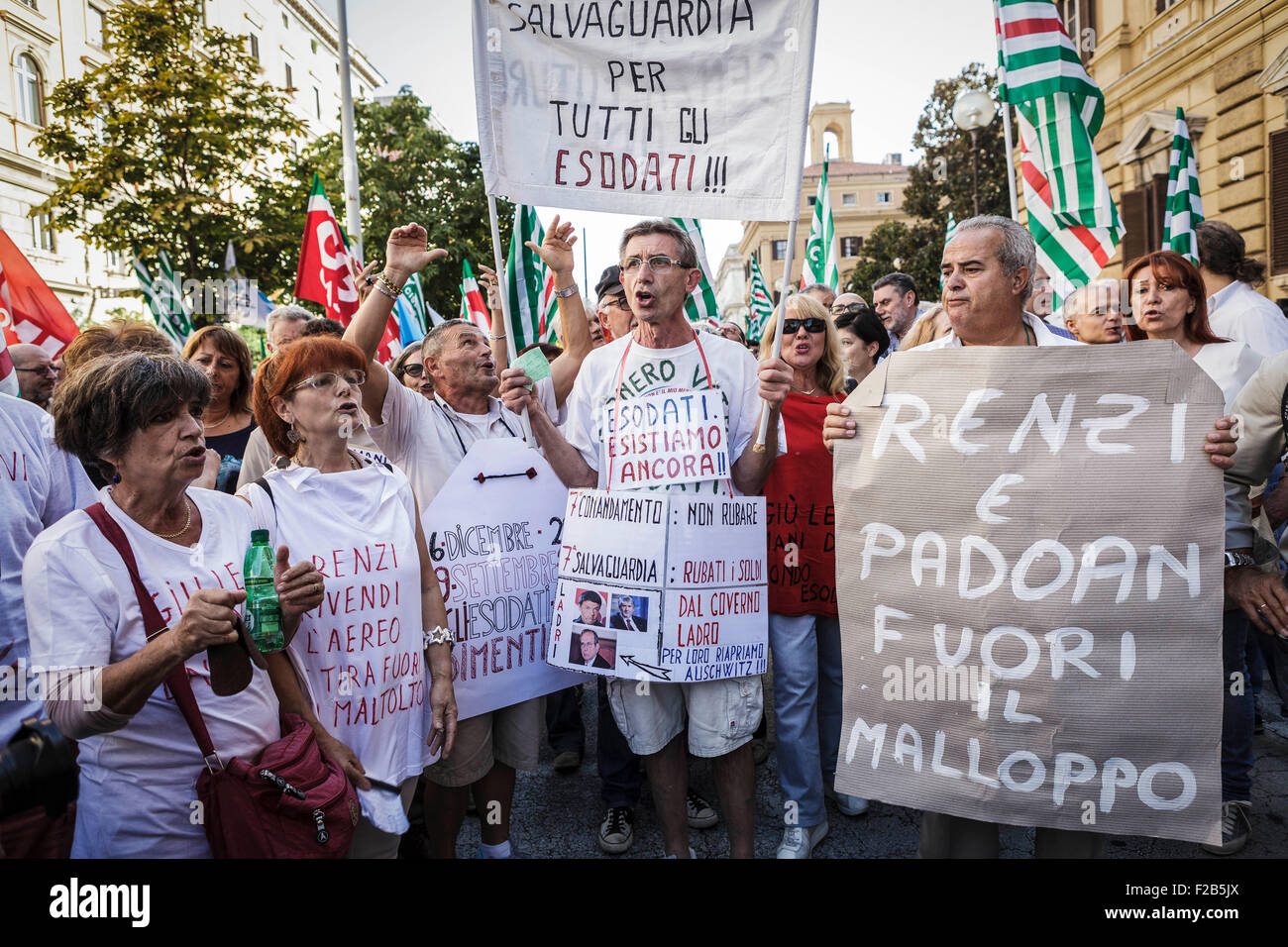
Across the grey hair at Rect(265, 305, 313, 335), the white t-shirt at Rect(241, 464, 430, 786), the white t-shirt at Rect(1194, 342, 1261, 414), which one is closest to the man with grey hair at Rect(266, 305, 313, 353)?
the grey hair at Rect(265, 305, 313, 335)

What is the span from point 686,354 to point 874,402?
32.2 inches

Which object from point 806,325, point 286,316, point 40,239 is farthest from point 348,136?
point 40,239

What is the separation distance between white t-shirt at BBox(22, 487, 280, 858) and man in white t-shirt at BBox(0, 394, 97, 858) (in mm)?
286

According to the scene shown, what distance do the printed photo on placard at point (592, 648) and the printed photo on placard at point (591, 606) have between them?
22 millimetres

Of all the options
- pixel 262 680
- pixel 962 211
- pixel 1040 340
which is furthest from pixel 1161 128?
pixel 262 680

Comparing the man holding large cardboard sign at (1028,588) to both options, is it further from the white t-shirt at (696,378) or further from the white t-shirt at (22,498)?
the white t-shirt at (22,498)

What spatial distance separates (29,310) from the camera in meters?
4.30

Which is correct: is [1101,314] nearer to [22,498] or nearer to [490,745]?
[490,745]

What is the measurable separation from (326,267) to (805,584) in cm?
482

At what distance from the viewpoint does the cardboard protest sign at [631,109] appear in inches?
123

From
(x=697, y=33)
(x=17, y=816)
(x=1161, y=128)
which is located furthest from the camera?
(x=1161, y=128)

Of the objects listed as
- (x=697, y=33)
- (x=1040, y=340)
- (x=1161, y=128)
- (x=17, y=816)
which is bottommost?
(x=17, y=816)
